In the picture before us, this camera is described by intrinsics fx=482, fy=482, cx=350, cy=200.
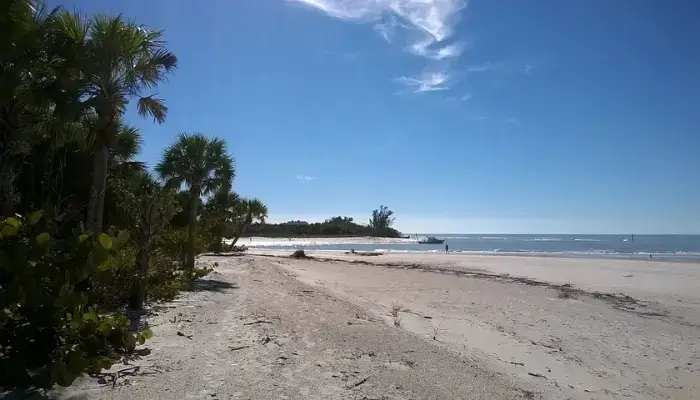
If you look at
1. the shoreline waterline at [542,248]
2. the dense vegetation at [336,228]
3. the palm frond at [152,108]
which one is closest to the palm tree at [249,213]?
the shoreline waterline at [542,248]

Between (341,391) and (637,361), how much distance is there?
6202 millimetres

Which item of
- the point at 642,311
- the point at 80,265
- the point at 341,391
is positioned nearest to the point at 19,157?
the point at 80,265

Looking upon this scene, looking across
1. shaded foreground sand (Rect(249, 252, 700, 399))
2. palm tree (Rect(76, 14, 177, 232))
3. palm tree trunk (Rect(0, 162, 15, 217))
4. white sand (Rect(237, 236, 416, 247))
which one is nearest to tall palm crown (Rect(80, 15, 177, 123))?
palm tree (Rect(76, 14, 177, 232))

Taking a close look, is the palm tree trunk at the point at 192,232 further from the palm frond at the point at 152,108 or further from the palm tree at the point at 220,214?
the palm tree at the point at 220,214

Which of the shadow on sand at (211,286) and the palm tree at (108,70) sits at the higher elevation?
the palm tree at (108,70)

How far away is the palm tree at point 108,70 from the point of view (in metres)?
9.48

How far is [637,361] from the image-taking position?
8570mm

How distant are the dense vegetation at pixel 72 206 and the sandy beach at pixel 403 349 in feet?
1.67

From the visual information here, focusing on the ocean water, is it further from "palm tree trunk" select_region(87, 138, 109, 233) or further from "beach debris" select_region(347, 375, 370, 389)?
"palm tree trunk" select_region(87, 138, 109, 233)

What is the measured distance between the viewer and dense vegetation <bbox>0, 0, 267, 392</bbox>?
14.4 ft

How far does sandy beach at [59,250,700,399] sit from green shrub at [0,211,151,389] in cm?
36

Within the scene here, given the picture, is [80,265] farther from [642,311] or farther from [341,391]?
[642,311]

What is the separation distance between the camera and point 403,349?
6.99m

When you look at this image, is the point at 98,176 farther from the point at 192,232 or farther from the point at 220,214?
the point at 220,214
